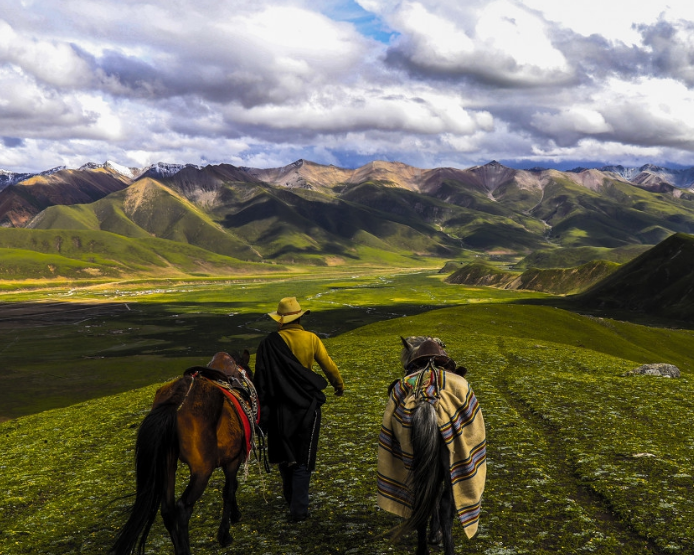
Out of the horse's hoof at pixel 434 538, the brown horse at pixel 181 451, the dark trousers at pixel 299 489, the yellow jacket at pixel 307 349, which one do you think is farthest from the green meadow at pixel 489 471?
the yellow jacket at pixel 307 349

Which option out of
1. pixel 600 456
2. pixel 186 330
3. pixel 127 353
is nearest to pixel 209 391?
pixel 600 456

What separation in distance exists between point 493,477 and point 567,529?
3.35 metres

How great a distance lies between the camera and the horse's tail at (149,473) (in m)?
10.1

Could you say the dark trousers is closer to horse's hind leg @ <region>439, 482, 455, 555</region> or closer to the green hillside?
horse's hind leg @ <region>439, 482, 455, 555</region>

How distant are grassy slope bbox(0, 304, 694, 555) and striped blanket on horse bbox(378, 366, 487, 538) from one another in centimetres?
120

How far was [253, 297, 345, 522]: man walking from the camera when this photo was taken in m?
13.0

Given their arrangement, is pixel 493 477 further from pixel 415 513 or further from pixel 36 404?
Result: pixel 36 404

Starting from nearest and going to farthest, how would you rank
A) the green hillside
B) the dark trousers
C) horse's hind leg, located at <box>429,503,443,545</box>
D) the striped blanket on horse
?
the striped blanket on horse → horse's hind leg, located at <box>429,503,443,545</box> → the dark trousers → the green hillside

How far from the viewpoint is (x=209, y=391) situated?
11406 mm

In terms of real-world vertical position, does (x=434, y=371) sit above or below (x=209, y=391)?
above

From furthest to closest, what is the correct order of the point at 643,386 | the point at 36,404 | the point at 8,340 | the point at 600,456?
the point at 8,340
the point at 36,404
the point at 643,386
the point at 600,456

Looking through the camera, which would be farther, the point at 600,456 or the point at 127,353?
the point at 127,353

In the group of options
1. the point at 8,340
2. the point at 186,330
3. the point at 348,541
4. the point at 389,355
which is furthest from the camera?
the point at 186,330

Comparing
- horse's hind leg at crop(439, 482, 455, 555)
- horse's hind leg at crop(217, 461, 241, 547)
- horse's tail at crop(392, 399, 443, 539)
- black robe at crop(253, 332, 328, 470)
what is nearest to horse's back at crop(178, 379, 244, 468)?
horse's hind leg at crop(217, 461, 241, 547)
